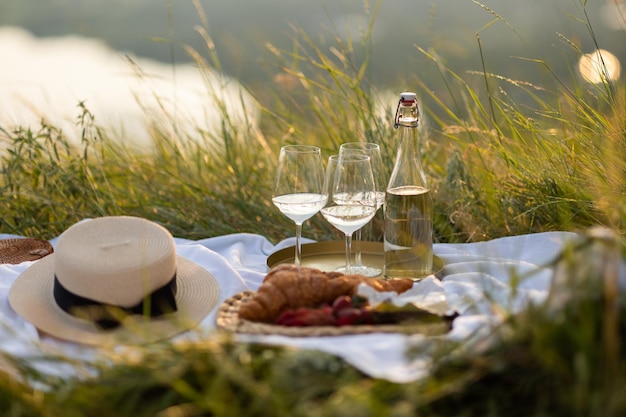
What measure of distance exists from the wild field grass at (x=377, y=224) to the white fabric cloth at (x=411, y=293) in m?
0.06

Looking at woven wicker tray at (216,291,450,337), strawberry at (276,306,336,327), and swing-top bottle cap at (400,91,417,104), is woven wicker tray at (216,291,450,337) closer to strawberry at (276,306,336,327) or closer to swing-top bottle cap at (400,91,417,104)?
strawberry at (276,306,336,327)

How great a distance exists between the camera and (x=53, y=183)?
3797mm

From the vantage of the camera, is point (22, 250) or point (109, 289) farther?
point (22, 250)

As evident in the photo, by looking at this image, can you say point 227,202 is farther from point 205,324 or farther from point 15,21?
point 15,21

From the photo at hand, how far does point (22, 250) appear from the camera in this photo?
3.18 m

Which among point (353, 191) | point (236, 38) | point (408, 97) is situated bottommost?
point (353, 191)

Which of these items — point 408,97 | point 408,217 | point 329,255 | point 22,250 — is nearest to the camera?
point 408,97

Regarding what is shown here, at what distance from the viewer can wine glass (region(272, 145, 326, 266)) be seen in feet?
8.61

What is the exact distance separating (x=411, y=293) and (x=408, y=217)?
1.39 feet

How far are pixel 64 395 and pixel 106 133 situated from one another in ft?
9.62

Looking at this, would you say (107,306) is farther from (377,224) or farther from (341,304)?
(377,224)

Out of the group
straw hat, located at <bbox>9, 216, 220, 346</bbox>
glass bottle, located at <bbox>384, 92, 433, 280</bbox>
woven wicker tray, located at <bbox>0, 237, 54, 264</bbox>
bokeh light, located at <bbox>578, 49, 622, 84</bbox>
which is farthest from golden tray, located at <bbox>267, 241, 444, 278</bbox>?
bokeh light, located at <bbox>578, 49, 622, 84</bbox>

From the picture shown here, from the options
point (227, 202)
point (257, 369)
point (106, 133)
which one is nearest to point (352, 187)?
point (257, 369)

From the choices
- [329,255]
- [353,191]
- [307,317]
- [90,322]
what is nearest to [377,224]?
[329,255]
